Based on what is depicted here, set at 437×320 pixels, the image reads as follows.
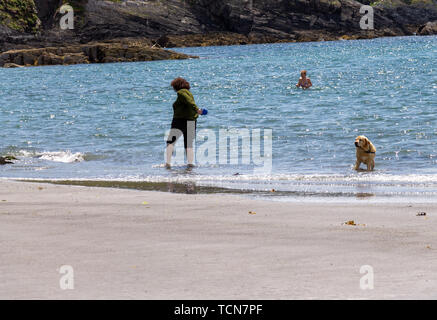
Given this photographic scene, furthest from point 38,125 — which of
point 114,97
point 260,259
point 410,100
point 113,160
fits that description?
point 260,259

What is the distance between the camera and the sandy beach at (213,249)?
506cm

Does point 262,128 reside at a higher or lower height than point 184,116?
lower

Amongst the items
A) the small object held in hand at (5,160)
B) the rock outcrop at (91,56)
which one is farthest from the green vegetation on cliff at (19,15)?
the small object held in hand at (5,160)

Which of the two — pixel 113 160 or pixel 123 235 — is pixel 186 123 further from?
pixel 123 235

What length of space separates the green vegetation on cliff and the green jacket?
10983cm

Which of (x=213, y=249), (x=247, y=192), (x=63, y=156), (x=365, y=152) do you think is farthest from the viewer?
(x=63, y=156)

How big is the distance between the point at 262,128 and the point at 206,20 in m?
129

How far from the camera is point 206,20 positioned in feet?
478

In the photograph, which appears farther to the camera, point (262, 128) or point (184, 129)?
point (262, 128)

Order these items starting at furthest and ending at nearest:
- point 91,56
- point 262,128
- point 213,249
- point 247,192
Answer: point 91,56 → point 262,128 → point 247,192 → point 213,249

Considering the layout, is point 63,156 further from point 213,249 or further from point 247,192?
point 213,249

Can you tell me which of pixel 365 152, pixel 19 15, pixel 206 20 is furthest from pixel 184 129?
pixel 206 20

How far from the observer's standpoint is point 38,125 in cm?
2320

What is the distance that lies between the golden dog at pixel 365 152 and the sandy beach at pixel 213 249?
3763mm
